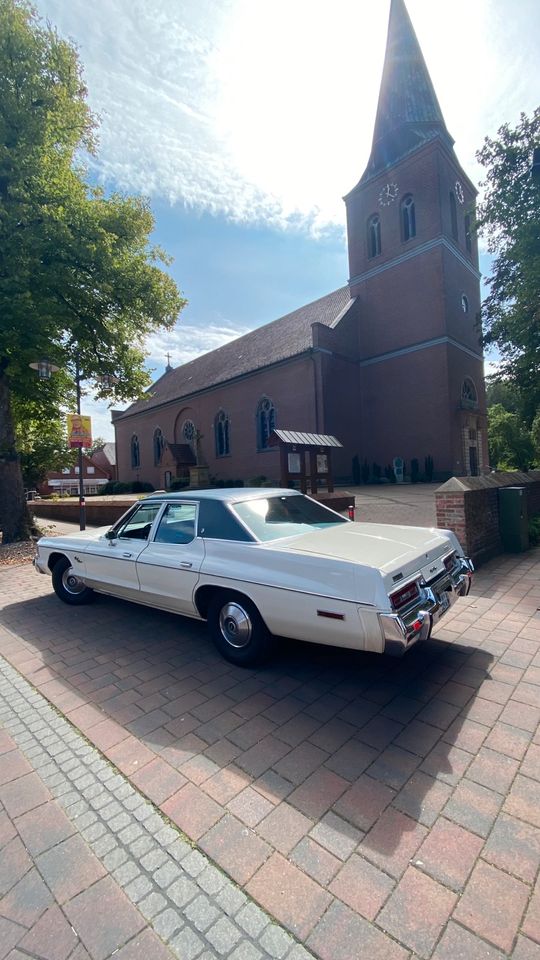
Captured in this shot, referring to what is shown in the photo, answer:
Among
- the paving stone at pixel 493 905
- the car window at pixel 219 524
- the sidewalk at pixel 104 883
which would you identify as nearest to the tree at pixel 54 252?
the car window at pixel 219 524

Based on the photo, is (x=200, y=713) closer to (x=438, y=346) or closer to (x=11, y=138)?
(x=11, y=138)

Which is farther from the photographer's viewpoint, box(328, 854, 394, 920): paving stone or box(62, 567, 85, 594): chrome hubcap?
box(62, 567, 85, 594): chrome hubcap

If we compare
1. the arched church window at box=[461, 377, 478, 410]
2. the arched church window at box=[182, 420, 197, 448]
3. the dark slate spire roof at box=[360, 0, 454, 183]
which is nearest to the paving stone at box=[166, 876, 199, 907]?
the arched church window at box=[461, 377, 478, 410]

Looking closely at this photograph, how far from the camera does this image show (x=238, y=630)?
11.6ft

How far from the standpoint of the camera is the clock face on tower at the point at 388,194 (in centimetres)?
2464

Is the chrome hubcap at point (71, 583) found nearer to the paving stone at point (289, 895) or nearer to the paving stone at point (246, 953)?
the paving stone at point (289, 895)

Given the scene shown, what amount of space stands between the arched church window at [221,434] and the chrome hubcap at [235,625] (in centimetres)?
2616

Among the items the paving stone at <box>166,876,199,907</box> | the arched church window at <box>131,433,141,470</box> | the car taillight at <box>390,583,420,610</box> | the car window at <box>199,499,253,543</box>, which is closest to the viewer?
the paving stone at <box>166,876,199,907</box>

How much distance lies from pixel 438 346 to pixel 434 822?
2400 centimetres

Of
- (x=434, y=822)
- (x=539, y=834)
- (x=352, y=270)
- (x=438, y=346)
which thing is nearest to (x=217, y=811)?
(x=434, y=822)

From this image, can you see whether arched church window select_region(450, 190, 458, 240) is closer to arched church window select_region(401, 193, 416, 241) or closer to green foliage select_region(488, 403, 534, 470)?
arched church window select_region(401, 193, 416, 241)

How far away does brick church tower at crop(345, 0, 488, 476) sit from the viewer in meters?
22.8

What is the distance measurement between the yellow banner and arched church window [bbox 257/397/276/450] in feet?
53.4

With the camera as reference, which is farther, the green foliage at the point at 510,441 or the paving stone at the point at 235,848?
the green foliage at the point at 510,441
